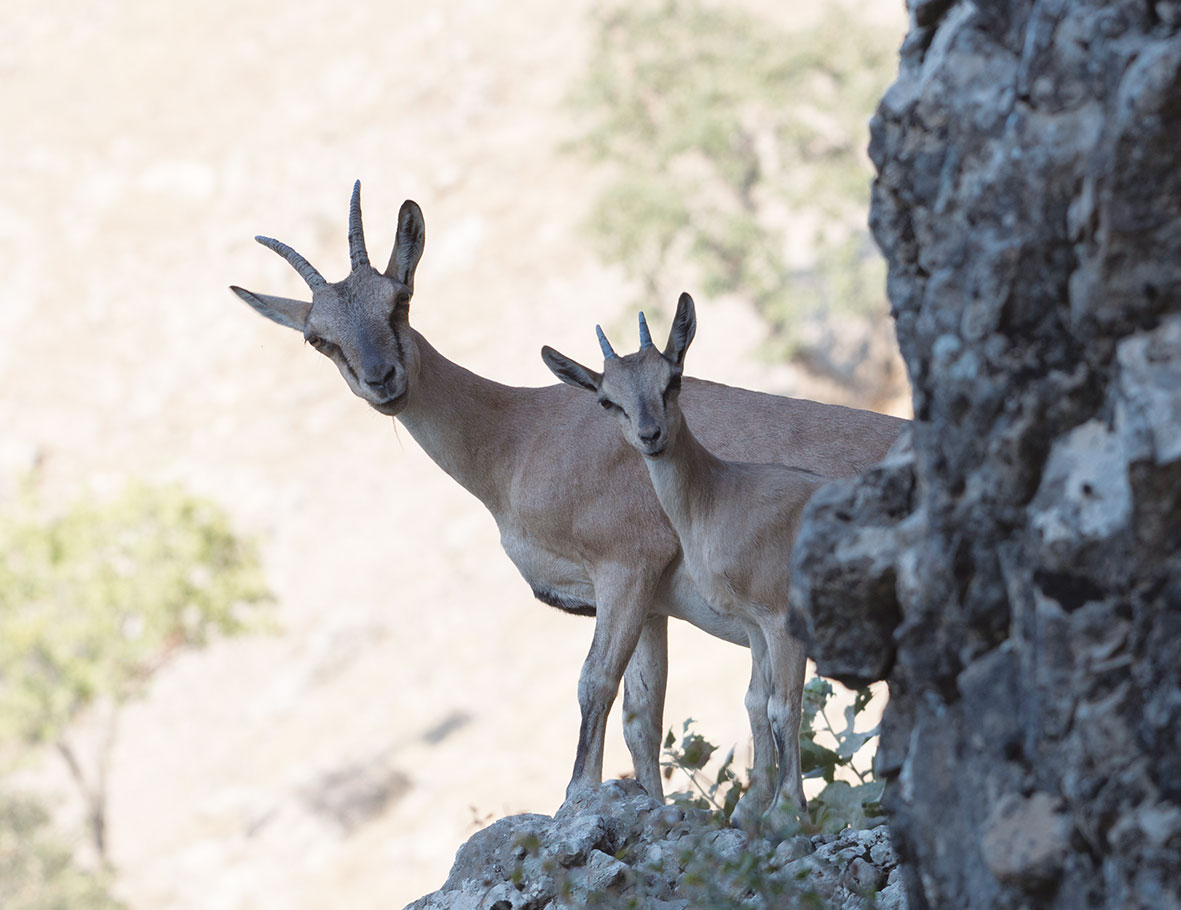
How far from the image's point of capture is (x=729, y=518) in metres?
6.97

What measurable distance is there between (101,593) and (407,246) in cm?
2834

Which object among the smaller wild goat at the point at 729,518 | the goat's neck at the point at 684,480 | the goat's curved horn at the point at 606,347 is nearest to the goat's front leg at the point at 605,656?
the smaller wild goat at the point at 729,518

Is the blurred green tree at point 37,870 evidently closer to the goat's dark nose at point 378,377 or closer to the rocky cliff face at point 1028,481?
the goat's dark nose at point 378,377

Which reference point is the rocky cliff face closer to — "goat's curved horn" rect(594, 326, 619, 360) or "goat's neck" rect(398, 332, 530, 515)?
"goat's curved horn" rect(594, 326, 619, 360)

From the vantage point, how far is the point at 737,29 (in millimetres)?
43094

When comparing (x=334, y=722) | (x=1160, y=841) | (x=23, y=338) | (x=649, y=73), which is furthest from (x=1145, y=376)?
(x=23, y=338)

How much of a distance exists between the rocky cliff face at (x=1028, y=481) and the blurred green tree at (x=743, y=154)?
119ft

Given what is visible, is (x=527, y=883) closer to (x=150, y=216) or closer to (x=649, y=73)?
(x=649, y=73)

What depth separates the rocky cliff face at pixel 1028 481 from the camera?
3.48 meters

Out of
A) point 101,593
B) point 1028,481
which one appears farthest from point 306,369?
point 1028,481

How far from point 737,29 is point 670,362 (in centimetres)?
3828

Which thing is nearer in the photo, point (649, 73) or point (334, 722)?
point (334, 722)

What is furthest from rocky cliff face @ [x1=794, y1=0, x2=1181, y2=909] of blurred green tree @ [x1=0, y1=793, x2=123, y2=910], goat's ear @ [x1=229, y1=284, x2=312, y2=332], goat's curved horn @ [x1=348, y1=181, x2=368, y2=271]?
blurred green tree @ [x1=0, y1=793, x2=123, y2=910]

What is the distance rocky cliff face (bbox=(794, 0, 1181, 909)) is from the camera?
3480mm
